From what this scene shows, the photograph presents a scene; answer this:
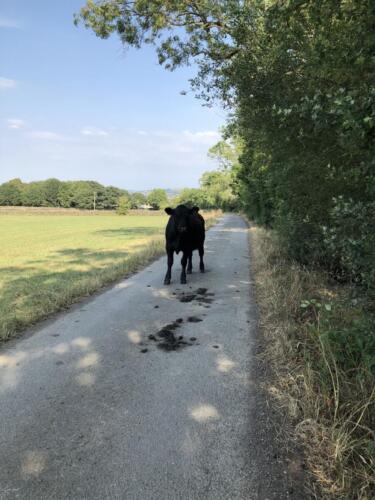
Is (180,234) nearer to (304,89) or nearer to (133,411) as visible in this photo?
(304,89)

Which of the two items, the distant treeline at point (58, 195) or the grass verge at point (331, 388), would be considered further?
the distant treeline at point (58, 195)

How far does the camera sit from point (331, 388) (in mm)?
3340

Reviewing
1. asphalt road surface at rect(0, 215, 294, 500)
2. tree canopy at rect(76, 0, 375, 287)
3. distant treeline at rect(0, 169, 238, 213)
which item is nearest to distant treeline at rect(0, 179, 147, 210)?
distant treeline at rect(0, 169, 238, 213)

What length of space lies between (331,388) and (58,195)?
140980 millimetres

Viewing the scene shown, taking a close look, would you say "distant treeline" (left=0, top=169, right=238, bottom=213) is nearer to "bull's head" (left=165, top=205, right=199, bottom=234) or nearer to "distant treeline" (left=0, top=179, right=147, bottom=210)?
"distant treeline" (left=0, top=179, right=147, bottom=210)

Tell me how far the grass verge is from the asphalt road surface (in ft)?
1.14

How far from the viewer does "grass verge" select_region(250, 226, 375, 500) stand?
98.0 inches

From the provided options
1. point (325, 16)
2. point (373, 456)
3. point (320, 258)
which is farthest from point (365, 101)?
point (320, 258)

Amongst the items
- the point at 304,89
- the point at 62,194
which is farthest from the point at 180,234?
the point at 62,194

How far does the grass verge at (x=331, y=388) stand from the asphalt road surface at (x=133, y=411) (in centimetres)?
35

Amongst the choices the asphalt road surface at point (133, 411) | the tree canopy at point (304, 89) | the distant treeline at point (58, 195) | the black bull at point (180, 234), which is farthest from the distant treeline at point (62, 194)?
the asphalt road surface at point (133, 411)

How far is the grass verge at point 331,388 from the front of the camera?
8.16ft

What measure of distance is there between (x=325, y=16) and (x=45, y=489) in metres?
5.14

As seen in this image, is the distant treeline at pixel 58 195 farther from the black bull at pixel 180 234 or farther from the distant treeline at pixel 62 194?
the black bull at pixel 180 234
